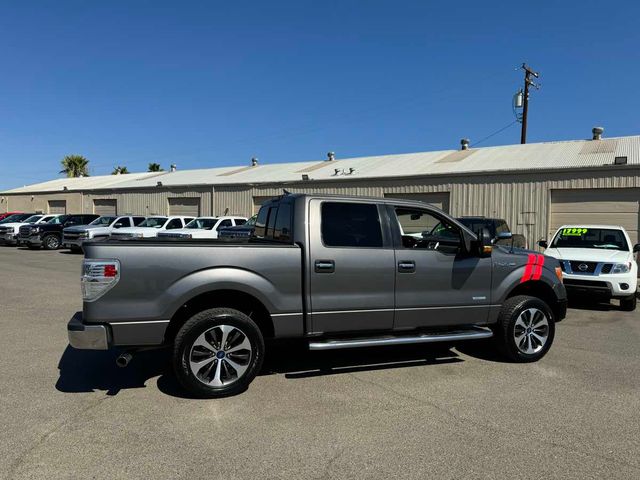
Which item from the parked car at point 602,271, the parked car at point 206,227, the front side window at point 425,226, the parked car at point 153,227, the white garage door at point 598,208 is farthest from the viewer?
the parked car at point 153,227

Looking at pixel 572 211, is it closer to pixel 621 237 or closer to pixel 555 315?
pixel 621 237

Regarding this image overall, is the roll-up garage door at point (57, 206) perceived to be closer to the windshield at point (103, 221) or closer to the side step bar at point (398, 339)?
the windshield at point (103, 221)

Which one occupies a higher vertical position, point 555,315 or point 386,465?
point 555,315

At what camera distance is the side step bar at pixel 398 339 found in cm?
482

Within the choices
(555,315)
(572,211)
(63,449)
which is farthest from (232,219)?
(63,449)

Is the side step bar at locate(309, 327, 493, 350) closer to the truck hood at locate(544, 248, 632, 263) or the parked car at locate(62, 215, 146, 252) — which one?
the truck hood at locate(544, 248, 632, 263)

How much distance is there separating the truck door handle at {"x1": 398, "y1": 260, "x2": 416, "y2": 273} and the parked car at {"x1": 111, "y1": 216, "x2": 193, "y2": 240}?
647 inches

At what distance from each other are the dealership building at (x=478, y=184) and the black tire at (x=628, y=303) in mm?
7810

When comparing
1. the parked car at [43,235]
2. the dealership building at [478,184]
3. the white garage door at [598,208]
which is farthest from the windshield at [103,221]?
the white garage door at [598,208]

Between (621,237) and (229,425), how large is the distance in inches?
397

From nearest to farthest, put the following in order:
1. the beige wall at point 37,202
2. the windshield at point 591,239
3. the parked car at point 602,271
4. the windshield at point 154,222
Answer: the parked car at point 602,271 < the windshield at point 591,239 < the windshield at point 154,222 < the beige wall at point 37,202

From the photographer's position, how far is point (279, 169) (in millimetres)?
31062

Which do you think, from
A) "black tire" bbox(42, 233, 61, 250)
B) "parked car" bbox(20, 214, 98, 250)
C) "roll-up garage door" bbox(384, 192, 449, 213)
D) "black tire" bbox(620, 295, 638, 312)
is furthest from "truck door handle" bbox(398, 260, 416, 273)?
"black tire" bbox(42, 233, 61, 250)

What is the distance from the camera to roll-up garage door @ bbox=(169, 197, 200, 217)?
29.4m
